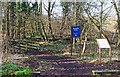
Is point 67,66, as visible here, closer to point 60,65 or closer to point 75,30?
point 60,65

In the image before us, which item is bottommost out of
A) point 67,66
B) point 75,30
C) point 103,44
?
point 67,66

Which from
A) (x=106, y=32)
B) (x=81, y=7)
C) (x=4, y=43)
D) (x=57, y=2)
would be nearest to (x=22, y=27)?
(x=4, y=43)

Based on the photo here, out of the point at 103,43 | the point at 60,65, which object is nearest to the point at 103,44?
the point at 103,43

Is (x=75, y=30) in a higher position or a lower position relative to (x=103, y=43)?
higher

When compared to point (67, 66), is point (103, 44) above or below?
above

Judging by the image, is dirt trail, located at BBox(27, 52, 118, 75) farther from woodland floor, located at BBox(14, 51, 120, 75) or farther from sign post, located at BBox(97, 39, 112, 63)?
sign post, located at BBox(97, 39, 112, 63)

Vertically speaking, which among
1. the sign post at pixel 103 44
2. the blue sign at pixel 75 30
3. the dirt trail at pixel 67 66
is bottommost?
the dirt trail at pixel 67 66

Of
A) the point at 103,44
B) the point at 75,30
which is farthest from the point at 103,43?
the point at 75,30

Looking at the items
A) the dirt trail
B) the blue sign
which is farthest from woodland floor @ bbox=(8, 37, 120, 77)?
the blue sign

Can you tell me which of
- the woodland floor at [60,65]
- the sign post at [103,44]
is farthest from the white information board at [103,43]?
the woodland floor at [60,65]

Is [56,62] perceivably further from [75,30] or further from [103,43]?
[103,43]

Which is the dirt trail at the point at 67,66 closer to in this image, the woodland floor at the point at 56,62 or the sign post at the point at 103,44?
the woodland floor at the point at 56,62

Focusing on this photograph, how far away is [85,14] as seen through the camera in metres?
2.82

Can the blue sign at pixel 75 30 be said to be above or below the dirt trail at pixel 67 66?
above
